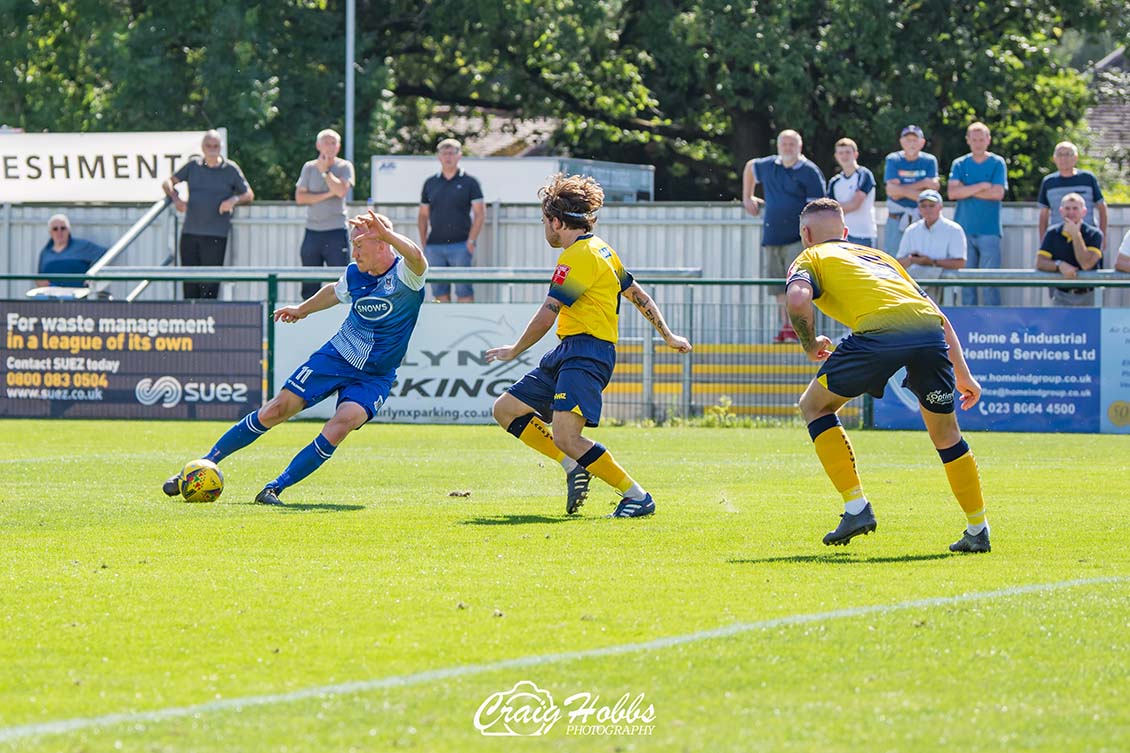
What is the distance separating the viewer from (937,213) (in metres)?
19.0

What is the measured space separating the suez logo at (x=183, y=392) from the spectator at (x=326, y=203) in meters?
2.28

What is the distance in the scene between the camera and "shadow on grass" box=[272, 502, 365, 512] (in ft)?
33.8

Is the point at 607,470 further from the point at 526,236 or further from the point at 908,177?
the point at 526,236

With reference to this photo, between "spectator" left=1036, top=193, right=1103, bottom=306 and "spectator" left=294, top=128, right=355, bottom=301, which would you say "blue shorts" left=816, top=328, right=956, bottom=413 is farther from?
"spectator" left=294, top=128, right=355, bottom=301

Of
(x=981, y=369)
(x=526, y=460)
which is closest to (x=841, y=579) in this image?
(x=526, y=460)

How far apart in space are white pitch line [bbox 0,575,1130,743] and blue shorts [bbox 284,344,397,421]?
4.98 metres

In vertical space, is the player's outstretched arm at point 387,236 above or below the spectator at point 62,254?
below

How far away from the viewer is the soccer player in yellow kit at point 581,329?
1007cm

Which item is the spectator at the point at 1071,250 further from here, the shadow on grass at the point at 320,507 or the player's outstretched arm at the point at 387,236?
the shadow on grass at the point at 320,507

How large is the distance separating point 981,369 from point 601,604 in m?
12.2

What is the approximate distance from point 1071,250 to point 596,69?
1858 centimetres

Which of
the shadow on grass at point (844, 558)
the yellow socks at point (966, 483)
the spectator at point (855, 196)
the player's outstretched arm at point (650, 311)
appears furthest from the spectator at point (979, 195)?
the shadow on grass at point (844, 558)

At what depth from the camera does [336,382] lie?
1110 centimetres

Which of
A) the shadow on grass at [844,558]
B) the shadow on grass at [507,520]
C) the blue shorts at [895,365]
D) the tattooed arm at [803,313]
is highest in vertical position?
the tattooed arm at [803,313]
